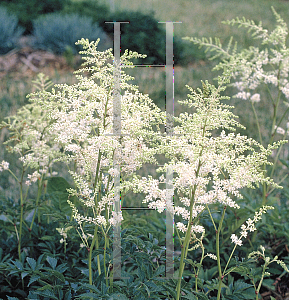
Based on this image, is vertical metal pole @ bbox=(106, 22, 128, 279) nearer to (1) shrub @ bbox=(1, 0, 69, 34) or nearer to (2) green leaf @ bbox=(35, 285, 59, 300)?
(2) green leaf @ bbox=(35, 285, 59, 300)

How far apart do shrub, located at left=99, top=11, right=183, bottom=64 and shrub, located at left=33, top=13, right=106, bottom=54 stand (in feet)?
1.88

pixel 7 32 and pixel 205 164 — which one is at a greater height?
pixel 7 32

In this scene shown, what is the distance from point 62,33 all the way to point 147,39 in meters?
1.46

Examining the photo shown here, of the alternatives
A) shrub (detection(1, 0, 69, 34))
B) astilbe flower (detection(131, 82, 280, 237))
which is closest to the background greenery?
shrub (detection(1, 0, 69, 34))

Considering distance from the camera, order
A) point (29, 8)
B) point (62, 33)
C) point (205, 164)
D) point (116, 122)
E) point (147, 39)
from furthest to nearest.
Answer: point (29, 8) → point (62, 33) → point (147, 39) → point (116, 122) → point (205, 164)

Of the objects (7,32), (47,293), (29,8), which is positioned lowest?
(47,293)

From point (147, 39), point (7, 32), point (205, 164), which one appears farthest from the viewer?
point (7, 32)

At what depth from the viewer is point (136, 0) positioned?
25.3 feet

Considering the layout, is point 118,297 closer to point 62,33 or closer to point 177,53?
point 177,53

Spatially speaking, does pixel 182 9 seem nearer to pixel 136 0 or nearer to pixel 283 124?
pixel 136 0

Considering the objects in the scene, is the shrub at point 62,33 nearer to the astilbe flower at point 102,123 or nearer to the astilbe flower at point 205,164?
the astilbe flower at point 102,123

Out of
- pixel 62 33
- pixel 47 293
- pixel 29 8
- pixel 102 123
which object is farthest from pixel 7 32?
pixel 47 293

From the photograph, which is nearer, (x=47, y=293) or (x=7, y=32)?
(x=47, y=293)

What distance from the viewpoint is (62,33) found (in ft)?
20.7
